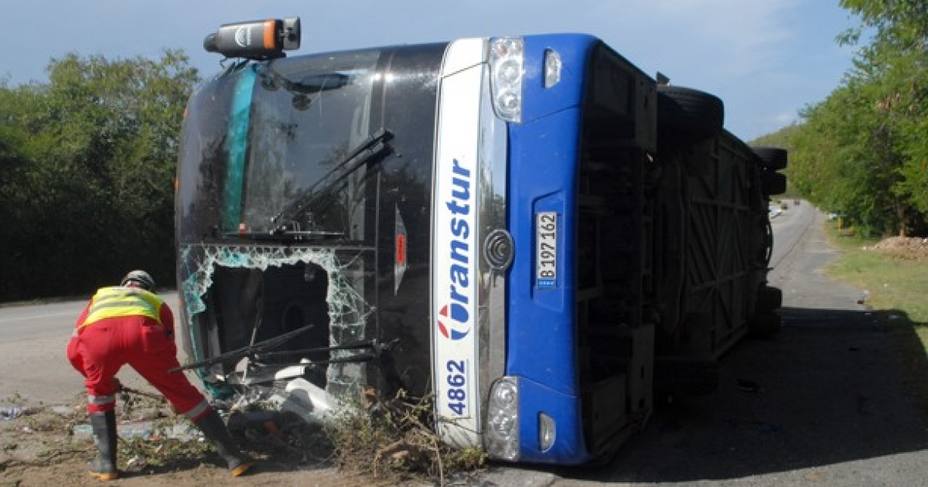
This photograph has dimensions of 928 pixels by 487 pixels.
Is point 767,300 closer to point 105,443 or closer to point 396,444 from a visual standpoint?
point 396,444

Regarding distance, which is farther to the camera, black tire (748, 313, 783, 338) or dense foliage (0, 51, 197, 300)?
dense foliage (0, 51, 197, 300)

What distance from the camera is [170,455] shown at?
5055mm

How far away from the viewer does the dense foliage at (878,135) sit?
15062mm

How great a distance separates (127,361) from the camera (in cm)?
459

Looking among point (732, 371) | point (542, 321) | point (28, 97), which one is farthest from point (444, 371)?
point (28, 97)

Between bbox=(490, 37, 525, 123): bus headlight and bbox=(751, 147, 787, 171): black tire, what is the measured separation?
20.9ft

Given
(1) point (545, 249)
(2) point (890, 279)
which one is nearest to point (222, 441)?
(1) point (545, 249)

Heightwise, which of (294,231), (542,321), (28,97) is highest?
(28,97)

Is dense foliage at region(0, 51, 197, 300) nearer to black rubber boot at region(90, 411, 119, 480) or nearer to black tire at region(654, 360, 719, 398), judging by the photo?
black rubber boot at region(90, 411, 119, 480)

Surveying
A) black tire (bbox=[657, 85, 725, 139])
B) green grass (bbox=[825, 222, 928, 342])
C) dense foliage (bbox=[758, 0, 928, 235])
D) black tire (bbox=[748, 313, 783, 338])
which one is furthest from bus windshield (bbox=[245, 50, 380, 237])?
dense foliage (bbox=[758, 0, 928, 235])

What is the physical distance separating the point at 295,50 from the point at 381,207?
48.7 inches

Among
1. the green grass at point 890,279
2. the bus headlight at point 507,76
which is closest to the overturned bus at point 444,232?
the bus headlight at point 507,76

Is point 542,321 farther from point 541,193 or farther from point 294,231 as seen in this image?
point 294,231

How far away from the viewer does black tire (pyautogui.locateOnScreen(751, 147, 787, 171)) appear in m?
10.0
